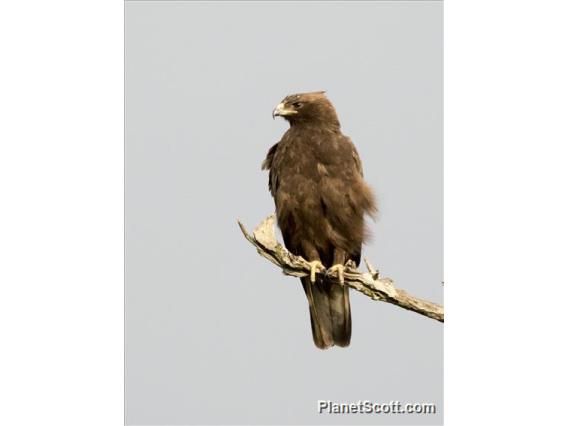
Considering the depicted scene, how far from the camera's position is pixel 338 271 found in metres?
7.46

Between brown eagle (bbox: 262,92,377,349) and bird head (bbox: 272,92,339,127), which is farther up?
bird head (bbox: 272,92,339,127)

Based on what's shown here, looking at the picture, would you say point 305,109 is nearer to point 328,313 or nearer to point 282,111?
point 282,111

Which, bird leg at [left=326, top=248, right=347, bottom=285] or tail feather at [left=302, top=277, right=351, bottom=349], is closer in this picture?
bird leg at [left=326, top=248, right=347, bottom=285]

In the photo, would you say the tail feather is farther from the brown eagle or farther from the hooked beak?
the hooked beak

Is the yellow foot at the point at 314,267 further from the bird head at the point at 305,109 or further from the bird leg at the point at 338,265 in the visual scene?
the bird head at the point at 305,109

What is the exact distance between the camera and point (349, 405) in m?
6.67

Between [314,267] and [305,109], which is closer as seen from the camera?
[314,267]

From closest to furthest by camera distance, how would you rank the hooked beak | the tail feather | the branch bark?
the branch bark, the hooked beak, the tail feather

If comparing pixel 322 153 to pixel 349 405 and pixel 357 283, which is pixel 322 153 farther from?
pixel 349 405

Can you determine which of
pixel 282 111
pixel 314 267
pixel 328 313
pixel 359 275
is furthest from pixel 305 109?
pixel 328 313

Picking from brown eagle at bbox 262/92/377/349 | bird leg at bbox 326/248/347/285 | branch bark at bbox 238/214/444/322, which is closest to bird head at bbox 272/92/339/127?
brown eagle at bbox 262/92/377/349

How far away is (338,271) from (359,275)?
0.26 metres

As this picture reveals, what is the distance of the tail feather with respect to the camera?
8.02 meters

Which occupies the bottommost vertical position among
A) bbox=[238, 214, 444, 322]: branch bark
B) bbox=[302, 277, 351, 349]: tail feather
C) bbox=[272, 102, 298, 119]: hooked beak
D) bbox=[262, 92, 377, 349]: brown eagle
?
bbox=[302, 277, 351, 349]: tail feather
